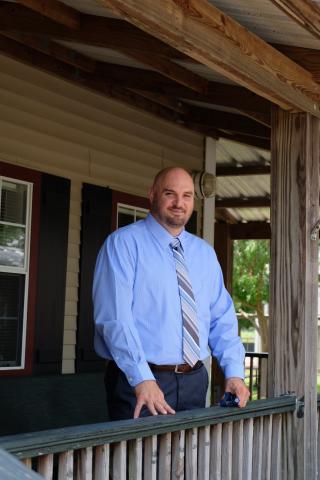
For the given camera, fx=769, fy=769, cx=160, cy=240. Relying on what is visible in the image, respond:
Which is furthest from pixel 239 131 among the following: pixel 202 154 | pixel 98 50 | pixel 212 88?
pixel 98 50

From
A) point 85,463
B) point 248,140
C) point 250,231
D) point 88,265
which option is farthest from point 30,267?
point 250,231

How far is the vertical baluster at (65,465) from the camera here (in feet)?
8.15

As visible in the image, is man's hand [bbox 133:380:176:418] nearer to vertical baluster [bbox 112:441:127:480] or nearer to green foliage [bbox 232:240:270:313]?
vertical baluster [bbox 112:441:127:480]

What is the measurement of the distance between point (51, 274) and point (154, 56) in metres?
1.69

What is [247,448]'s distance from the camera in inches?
136

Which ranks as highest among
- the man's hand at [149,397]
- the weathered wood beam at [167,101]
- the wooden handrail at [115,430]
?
the weathered wood beam at [167,101]

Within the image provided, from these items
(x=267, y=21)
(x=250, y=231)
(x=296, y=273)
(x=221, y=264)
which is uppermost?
(x=250, y=231)

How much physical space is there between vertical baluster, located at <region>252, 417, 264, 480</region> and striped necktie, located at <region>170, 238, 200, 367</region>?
1.99ft

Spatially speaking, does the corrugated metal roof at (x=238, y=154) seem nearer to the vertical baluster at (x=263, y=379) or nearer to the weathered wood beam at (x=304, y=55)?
the vertical baluster at (x=263, y=379)

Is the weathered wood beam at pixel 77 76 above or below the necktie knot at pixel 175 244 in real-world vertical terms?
above

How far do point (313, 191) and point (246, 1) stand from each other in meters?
1.09

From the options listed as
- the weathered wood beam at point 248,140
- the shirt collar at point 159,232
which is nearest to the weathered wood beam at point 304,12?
the shirt collar at point 159,232

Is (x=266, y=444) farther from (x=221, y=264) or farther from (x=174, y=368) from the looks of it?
(x=221, y=264)

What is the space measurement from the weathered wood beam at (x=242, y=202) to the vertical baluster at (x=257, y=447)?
24.4 feet
